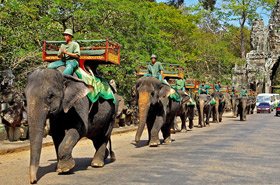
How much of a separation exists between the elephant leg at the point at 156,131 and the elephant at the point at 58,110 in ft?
16.3

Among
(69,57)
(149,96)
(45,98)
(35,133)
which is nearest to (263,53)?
(149,96)

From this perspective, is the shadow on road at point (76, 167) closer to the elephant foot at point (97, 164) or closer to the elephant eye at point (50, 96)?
the elephant foot at point (97, 164)

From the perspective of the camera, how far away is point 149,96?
44.3 ft

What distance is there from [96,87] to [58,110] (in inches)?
57.1

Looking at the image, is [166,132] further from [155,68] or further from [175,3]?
[175,3]

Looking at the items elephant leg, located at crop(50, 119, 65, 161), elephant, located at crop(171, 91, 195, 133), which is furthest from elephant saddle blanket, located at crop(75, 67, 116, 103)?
elephant, located at crop(171, 91, 195, 133)

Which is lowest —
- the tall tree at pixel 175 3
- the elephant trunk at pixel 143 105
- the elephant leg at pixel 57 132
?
the elephant leg at pixel 57 132

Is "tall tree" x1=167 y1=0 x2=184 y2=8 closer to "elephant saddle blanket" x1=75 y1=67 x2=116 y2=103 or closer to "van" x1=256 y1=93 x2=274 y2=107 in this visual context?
"van" x1=256 y1=93 x2=274 y2=107

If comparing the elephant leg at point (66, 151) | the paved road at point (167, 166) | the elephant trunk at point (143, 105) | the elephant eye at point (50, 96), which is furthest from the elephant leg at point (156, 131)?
the elephant eye at point (50, 96)

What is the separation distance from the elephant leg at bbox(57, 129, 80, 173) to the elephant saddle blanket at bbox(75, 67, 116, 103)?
963 millimetres

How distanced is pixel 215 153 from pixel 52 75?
5.47 m

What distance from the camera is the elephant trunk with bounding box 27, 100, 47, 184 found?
7266mm

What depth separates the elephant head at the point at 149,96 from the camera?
13.3 m

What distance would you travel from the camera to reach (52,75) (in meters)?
7.84
